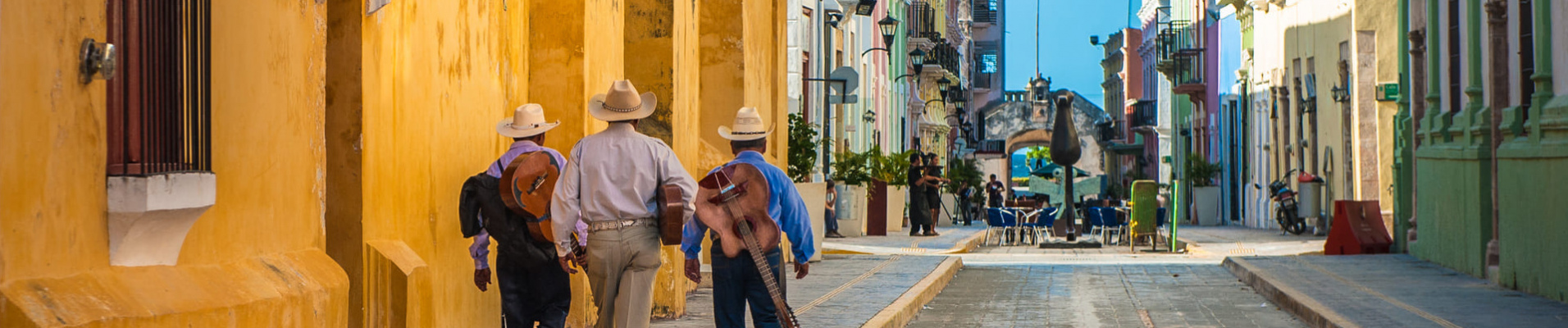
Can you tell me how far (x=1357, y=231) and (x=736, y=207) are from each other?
1463 centimetres

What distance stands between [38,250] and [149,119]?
29.1 inches

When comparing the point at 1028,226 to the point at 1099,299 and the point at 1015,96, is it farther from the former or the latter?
the point at 1015,96

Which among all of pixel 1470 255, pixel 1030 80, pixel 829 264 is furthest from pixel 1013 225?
pixel 1030 80

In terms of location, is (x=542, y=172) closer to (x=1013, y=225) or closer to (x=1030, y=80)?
(x=1013, y=225)

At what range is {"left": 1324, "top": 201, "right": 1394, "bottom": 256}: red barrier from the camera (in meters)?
21.4

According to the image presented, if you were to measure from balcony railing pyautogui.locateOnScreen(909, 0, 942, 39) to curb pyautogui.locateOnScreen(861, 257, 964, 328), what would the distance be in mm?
34720

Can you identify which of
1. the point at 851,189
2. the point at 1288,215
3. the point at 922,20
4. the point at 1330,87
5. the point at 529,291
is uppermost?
the point at 922,20

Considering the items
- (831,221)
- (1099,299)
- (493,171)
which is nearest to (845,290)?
(1099,299)

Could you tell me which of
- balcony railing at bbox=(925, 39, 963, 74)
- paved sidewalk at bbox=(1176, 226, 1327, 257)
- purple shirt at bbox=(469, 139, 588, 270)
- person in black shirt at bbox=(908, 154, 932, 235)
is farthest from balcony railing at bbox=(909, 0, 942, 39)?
purple shirt at bbox=(469, 139, 588, 270)

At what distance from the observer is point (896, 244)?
26.6 meters

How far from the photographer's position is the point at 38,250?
4660 millimetres

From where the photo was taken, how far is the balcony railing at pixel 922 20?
177 feet

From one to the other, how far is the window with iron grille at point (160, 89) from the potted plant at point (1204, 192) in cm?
4029

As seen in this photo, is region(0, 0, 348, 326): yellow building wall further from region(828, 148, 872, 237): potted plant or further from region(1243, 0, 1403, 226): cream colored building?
region(828, 148, 872, 237): potted plant
